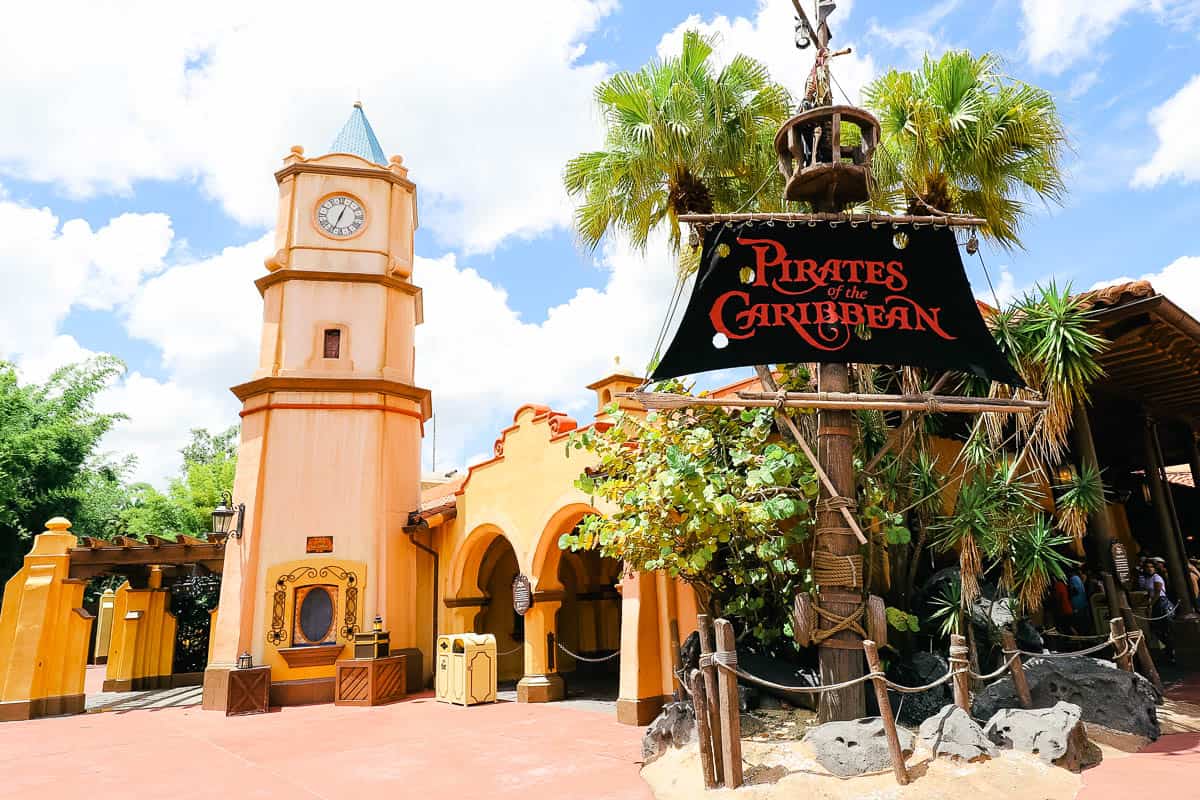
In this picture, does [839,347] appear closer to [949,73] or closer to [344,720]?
[949,73]

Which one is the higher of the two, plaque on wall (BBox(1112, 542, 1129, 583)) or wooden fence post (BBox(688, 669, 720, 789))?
plaque on wall (BBox(1112, 542, 1129, 583))

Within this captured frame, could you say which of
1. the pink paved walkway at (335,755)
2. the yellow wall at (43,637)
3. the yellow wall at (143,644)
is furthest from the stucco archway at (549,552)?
the yellow wall at (143,644)

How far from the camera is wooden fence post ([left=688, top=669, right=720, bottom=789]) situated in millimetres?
6660

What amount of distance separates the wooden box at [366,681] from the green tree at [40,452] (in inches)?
452

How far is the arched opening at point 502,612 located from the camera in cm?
1709

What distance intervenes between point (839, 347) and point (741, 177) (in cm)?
390

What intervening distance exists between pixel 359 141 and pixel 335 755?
14592mm

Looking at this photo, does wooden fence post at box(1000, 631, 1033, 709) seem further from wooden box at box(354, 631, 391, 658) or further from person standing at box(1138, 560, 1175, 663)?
wooden box at box(354, 631, 391, 658)

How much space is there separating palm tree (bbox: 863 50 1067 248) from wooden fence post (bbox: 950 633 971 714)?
5254 millimetres

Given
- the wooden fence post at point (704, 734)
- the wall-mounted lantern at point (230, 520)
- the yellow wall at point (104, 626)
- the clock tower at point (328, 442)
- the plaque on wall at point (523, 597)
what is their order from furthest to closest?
the yellow wall at point (104, 626), the wall-mounted lantern at point (230, 520), the clock tower at point (328, 442), the plaque on wall at point (523, 597), the wooden fence post at point (704, 734)

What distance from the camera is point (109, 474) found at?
25.7m

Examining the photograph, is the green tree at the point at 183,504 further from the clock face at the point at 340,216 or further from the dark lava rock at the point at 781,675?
the dark lava rock at the point at 781,675

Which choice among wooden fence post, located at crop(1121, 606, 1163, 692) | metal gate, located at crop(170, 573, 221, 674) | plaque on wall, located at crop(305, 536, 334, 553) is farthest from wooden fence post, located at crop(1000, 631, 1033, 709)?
metal gate, located at crop(170, 573, 221, 674)

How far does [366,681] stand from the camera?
14.0 meters
